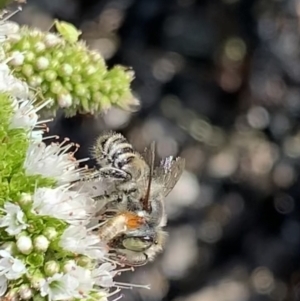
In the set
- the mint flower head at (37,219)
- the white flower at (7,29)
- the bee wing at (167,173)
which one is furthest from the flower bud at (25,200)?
the bee wing at (167,173)

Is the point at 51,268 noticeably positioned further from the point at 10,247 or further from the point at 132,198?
the point at 132,198

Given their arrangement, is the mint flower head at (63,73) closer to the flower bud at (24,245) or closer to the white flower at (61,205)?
the white flower at (61,205)

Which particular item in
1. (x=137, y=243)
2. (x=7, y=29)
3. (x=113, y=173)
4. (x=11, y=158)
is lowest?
(x=137, y=243)

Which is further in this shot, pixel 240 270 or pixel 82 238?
pixel 240 270

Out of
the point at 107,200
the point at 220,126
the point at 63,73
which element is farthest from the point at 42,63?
the point at 220,126

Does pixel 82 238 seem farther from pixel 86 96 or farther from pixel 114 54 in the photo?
pixel 114 54

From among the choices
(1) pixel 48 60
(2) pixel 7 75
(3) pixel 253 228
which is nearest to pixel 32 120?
(2) pixel 7 75
